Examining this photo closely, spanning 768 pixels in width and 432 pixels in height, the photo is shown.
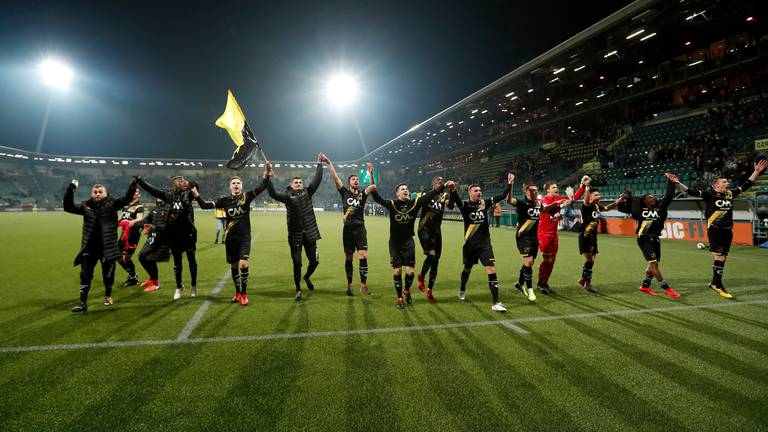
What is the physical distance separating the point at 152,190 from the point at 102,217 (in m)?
0.83

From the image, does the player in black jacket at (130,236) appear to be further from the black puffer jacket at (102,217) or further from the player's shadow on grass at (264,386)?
the player's shadow on grass at (264,386)

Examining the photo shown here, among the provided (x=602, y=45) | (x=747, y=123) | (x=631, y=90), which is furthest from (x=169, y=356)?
(x=631, y=90)

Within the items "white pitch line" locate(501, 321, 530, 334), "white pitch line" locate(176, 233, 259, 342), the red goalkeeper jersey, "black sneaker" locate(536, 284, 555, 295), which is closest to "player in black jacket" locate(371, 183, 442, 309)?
"white pitch line" locate(501, 321, 530, 334)

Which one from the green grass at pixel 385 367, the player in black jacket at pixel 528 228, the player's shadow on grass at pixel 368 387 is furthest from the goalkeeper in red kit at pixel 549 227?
the player's shadow on grass at pixel 368 387

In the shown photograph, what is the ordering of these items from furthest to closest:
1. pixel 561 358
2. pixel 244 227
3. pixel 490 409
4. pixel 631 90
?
pixel 631 90, pixel 244 227, pixel 561 358, pixel 490 409

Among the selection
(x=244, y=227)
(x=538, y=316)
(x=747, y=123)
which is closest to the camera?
(x=538, y=316)

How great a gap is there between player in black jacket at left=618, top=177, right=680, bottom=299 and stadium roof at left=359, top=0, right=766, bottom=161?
1770cm

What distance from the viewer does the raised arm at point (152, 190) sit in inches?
228

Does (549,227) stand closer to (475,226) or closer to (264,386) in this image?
(475,226)

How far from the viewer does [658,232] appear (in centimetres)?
685

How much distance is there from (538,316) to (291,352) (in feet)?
12.2

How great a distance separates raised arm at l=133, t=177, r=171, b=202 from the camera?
19.0ft

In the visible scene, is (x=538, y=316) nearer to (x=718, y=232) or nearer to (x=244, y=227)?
(x=718, y=232)

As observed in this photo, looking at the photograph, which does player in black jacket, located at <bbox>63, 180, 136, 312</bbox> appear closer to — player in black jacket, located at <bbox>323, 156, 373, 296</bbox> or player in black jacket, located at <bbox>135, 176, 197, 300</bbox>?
player in black jacket, located at <bbox>135, 176, 197, 300</bbox>
